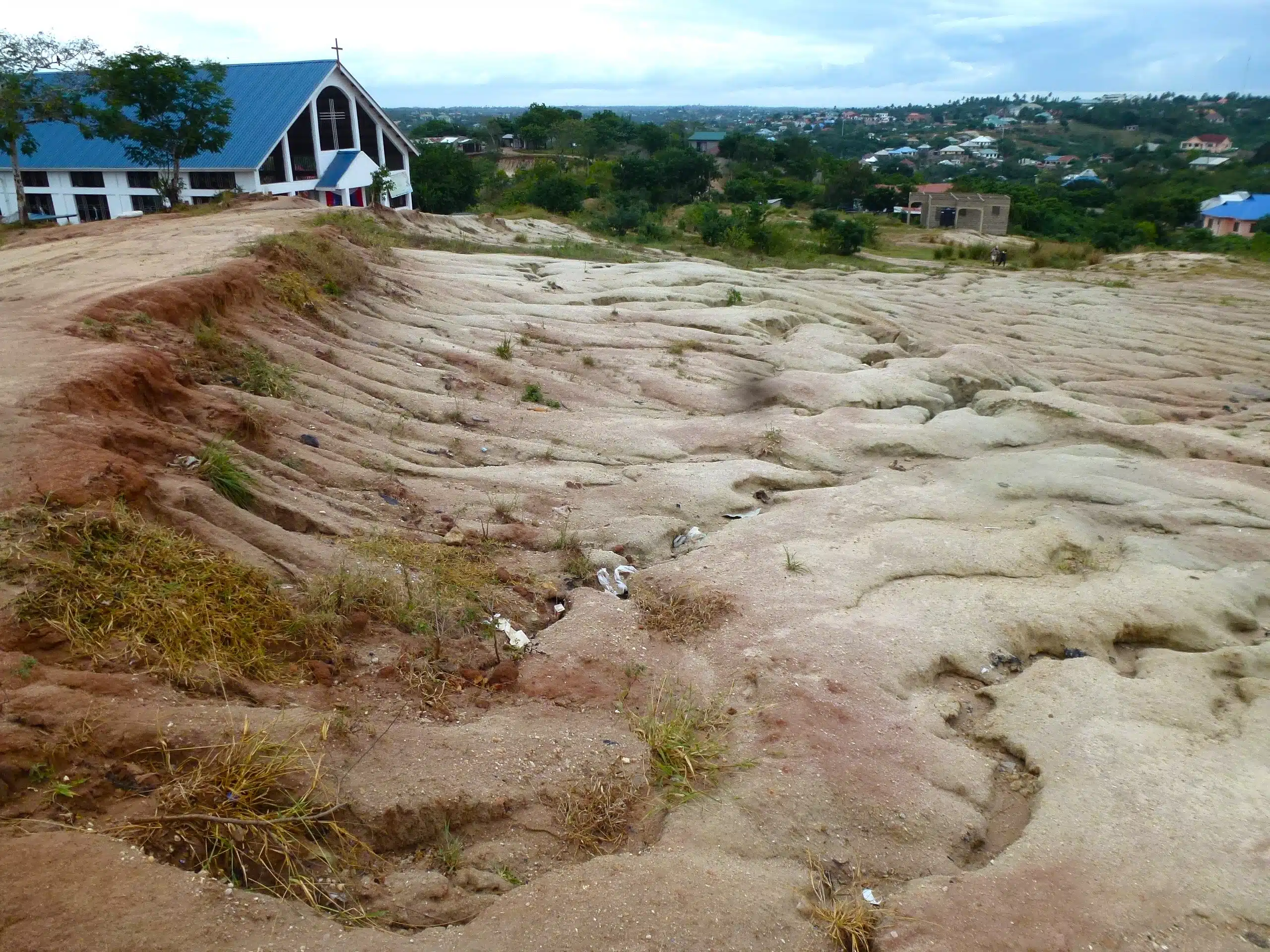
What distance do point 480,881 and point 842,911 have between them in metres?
→ 1.34

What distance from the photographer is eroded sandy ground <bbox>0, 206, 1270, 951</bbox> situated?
3.52m

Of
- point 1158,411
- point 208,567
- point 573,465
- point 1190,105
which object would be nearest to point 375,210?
point 573,465

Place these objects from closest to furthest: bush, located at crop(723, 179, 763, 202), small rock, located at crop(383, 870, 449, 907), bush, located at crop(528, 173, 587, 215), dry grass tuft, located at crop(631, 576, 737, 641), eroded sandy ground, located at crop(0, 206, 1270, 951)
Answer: small rock, located at crop(383, 870, 449, 907) → eroded sandy ground, located at crop(0, 206, 1270, 951) → dry grass tuft, located at crop(631, 576, 737, 641) → bush, located at crop(528, 173, 587, 215) → bush, located at crop(723, 179, 763, 202)

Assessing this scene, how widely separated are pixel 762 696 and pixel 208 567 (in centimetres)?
283

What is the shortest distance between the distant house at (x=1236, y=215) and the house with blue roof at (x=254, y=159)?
121 feet

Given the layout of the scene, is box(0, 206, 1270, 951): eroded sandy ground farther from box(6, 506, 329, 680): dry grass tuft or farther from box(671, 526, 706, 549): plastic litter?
box(6, 506, 329, 680): dry grass tuft

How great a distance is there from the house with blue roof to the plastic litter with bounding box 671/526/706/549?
21.3 metres

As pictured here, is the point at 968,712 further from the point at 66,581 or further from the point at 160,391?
the point at 160,391

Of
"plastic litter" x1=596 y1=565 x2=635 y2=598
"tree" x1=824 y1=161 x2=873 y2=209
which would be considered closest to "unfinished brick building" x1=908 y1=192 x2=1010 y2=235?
"tree" x1=824 y1=161 x2=873 y2=209

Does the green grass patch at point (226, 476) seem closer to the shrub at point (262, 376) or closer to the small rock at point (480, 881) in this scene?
the shrub at point (262, 376)

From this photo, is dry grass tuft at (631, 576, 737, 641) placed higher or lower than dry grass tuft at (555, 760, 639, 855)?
lower

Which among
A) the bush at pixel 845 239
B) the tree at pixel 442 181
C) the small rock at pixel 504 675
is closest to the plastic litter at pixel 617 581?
the small rock at pixel 504 675

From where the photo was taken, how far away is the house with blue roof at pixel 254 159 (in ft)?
86.8

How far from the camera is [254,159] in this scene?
1014 inches
